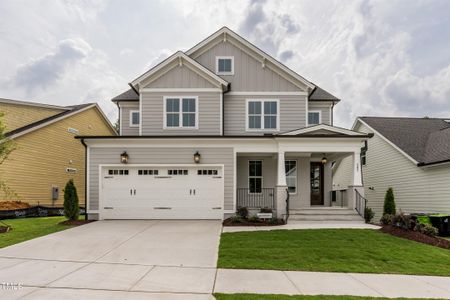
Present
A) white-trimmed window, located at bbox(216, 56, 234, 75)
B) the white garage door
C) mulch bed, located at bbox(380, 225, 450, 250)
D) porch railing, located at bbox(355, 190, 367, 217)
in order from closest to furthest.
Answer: mulch bed, located at bbox(380, 225, 450, 250)
porch railing, located at bbox(355, 190, 367, 217)
the white garage door
white-trimmed window, located at bbox(216, 56, 234, 75)

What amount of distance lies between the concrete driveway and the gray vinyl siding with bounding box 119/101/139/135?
22.9ft

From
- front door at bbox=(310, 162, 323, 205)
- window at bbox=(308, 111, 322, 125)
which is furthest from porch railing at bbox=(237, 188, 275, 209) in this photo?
window at bbox=(308, 111, 322, 125)

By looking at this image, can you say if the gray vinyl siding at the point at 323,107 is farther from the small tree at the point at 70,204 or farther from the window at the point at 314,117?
the small tree at the point at 70,204

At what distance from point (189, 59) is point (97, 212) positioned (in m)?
7.74

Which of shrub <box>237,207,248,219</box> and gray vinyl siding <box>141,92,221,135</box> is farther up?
gray vinyl siding <box>141,92,221,135</box>

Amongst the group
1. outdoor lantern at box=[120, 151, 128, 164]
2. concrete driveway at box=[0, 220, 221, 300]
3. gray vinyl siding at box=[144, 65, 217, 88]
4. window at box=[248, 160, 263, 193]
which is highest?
gray vinyl siding at box=[144, 65, 217, 88]

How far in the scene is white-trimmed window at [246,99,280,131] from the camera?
16.3 metres

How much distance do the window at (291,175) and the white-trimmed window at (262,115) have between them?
5.98ft

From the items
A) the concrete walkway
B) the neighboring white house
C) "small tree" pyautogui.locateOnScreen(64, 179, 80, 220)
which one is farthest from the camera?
the neighboring white house

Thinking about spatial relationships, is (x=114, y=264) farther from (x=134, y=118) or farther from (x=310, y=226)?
(x=134, y=118)

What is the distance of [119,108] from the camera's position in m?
17.9

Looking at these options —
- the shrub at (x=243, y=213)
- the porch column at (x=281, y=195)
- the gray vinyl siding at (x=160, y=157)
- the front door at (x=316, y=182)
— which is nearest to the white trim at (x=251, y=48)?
the front door at (x=316, y=182)

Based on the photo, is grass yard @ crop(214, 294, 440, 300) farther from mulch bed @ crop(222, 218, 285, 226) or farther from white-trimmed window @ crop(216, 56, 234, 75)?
white-trimmed window @ crop(216, 56, 234, 75)

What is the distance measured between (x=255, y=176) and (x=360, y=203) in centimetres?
463
